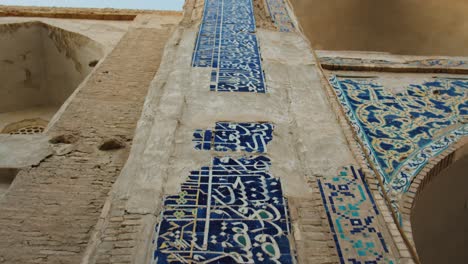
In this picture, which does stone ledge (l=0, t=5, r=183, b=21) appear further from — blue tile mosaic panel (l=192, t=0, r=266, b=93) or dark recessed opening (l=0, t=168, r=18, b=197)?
dark recessed opening (l=0, t=168, r=18, b=197)

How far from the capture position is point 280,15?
203 inches

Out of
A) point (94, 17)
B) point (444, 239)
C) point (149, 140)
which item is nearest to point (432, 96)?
point (444, 239)

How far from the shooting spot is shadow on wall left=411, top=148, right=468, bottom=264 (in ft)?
11.9

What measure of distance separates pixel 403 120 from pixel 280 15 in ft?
7.00

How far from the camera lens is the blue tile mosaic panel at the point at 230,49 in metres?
3.59

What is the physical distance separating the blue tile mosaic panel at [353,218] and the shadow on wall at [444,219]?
3.95 feet

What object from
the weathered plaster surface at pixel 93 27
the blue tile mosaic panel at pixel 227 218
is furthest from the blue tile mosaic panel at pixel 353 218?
the weathered plaster surface at pixel 93 27

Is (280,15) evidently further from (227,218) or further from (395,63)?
(227,218)

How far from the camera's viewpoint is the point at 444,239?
4.21 metres

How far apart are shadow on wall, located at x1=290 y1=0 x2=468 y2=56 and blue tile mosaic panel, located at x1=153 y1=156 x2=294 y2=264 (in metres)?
4.88

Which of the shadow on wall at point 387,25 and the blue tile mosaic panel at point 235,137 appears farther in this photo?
the shadow on wall at point 387,25

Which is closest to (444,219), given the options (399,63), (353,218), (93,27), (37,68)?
(399,63)

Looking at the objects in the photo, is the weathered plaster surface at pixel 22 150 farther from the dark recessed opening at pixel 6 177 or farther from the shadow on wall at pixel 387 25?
the shadow on wall at pixel 387 25

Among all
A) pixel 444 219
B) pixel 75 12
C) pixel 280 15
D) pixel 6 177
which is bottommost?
pixel 444 219
